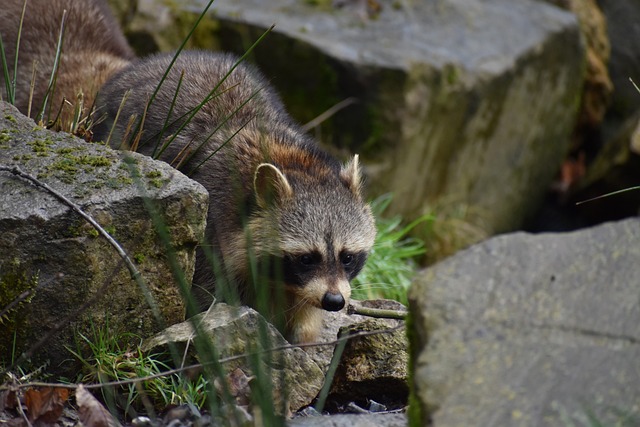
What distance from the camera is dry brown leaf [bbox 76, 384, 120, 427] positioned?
3.60 metres

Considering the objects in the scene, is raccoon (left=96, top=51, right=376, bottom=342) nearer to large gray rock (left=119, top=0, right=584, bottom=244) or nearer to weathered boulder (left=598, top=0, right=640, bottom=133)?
large gray rock (left=119, top=0, right=584, bottom=244)

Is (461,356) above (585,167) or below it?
above

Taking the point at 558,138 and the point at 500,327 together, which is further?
the point at 558,138

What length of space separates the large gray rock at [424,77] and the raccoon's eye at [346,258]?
3.45 m

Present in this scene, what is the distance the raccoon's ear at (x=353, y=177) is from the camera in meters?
5.41

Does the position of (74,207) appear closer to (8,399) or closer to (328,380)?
(8,399)

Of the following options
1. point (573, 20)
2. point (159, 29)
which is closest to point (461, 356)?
point (159, 29)

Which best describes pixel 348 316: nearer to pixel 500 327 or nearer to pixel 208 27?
pixel 500 327

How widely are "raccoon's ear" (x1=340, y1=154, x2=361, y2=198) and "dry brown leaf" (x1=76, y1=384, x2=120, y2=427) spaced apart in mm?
2187

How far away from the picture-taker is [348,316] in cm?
547

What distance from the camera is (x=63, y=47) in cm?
670

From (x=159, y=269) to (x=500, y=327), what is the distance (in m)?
1.99

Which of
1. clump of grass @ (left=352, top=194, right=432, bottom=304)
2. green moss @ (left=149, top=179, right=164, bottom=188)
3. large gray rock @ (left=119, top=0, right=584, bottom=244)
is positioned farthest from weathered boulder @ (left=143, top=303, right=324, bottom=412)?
large gray rock @ (left=119, top=0, right=584, bottom=244)

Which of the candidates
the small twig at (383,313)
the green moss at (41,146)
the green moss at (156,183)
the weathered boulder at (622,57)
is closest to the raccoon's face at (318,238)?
the small twig at (383,313)
